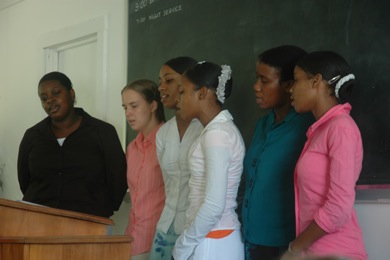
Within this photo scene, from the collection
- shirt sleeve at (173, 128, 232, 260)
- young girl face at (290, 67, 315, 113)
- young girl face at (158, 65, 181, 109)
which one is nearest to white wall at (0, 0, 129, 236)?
young girl face at (158, 65, 181, 109)

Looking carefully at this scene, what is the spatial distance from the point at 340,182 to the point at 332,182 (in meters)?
0.03

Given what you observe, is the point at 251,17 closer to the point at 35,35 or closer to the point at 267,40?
the point at 267,40

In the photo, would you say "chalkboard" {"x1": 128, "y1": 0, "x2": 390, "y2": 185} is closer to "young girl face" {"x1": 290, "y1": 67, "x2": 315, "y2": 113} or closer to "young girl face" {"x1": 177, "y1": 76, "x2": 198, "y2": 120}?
"young girl face" {"x1": 290, "y1": 67, "x2": 315, "y2": 113}

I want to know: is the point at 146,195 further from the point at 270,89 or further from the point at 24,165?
the point at 24,165

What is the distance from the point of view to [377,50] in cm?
227

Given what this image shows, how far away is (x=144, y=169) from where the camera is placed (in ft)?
9.99

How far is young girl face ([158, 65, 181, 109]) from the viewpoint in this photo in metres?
2.83

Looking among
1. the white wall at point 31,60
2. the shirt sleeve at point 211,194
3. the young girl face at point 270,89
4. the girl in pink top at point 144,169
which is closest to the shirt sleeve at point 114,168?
the girl in pink top at point 144,169

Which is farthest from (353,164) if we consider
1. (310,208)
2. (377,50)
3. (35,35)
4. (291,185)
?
(35,35)

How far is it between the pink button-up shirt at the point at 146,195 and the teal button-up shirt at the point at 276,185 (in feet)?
2.42

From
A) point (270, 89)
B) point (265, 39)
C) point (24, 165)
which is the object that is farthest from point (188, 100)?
point (24, 165)

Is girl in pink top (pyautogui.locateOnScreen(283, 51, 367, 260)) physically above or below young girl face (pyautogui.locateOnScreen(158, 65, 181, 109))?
below

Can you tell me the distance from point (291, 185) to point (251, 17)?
1.05 m

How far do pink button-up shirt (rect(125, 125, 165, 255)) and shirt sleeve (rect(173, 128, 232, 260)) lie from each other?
691 millimetres
